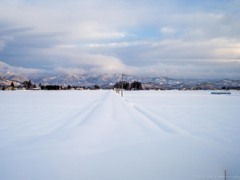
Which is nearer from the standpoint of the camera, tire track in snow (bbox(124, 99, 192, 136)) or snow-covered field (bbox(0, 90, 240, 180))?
snow-covered field (bbox(0, 90, 240, 180))

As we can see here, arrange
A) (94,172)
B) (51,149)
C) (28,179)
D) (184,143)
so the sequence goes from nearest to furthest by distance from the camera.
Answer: (28,179) < (94,172) < (51,149) < (184,143)

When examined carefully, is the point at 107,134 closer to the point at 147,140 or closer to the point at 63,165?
the point at 147,140

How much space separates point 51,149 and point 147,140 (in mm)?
3600

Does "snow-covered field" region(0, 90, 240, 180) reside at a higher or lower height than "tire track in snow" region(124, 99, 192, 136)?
higher

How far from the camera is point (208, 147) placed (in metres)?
10.2

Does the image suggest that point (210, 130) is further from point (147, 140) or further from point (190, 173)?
point (190, 173)

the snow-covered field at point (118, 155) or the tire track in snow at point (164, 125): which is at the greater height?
the snow-covered field at point (118, 155)

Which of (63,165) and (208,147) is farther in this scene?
(208,147)

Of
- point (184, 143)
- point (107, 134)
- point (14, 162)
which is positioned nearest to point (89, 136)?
point (107, 134)

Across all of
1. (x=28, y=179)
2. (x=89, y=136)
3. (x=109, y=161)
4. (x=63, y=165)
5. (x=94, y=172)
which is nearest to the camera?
(x=28, y=179)

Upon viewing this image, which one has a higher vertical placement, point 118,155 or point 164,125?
point 118,155

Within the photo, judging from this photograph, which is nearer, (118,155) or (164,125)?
(118,155)

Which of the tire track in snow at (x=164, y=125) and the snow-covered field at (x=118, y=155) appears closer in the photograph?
the snow-covered field at (x=118, y=155)

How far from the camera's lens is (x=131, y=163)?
807 cm
